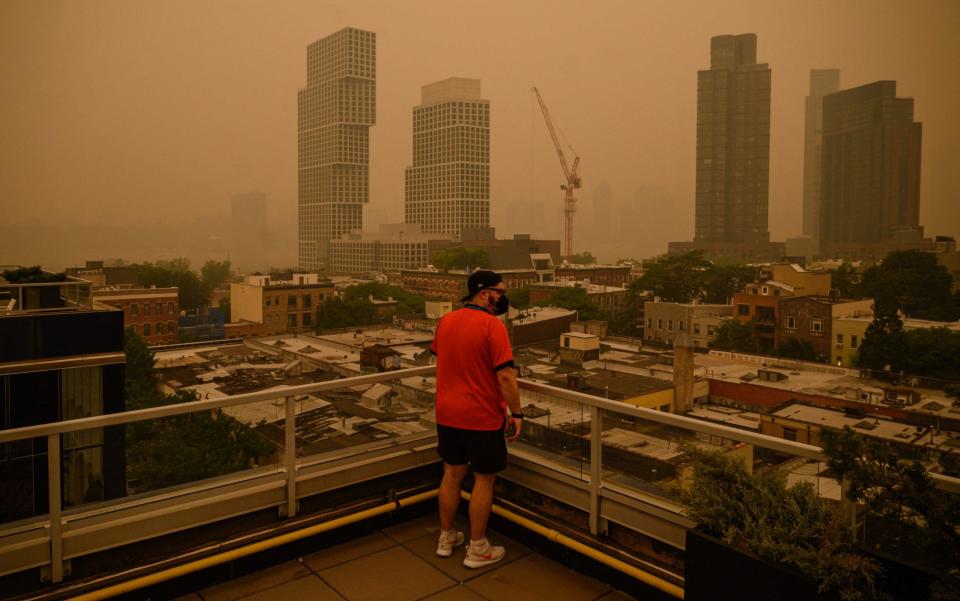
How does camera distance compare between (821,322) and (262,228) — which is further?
(262,228)

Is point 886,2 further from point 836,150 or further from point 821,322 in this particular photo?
point 821,322

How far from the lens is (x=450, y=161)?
113625 mm

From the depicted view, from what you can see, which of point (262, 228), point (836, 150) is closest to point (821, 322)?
point (836, 150)

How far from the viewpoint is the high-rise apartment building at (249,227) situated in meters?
82.7

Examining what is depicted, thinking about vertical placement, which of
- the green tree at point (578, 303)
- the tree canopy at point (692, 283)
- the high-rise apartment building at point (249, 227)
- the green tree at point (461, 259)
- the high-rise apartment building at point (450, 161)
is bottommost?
the green tree at point (578, 303)

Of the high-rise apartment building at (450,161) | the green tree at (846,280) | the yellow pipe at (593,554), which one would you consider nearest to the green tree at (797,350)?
the green tree at (846,280)

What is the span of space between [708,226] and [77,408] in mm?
79364

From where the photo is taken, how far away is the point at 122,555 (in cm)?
209

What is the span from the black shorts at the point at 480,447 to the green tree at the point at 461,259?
220 ft

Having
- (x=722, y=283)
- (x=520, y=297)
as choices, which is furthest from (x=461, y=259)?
(x=722, y=283)

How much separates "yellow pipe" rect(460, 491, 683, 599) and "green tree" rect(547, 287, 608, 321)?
43990mm

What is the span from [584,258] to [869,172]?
57.6 m

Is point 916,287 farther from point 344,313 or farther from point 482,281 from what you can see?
point 482,281

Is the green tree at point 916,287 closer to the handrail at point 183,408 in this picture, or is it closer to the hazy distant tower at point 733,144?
the handrail at point 183,408
